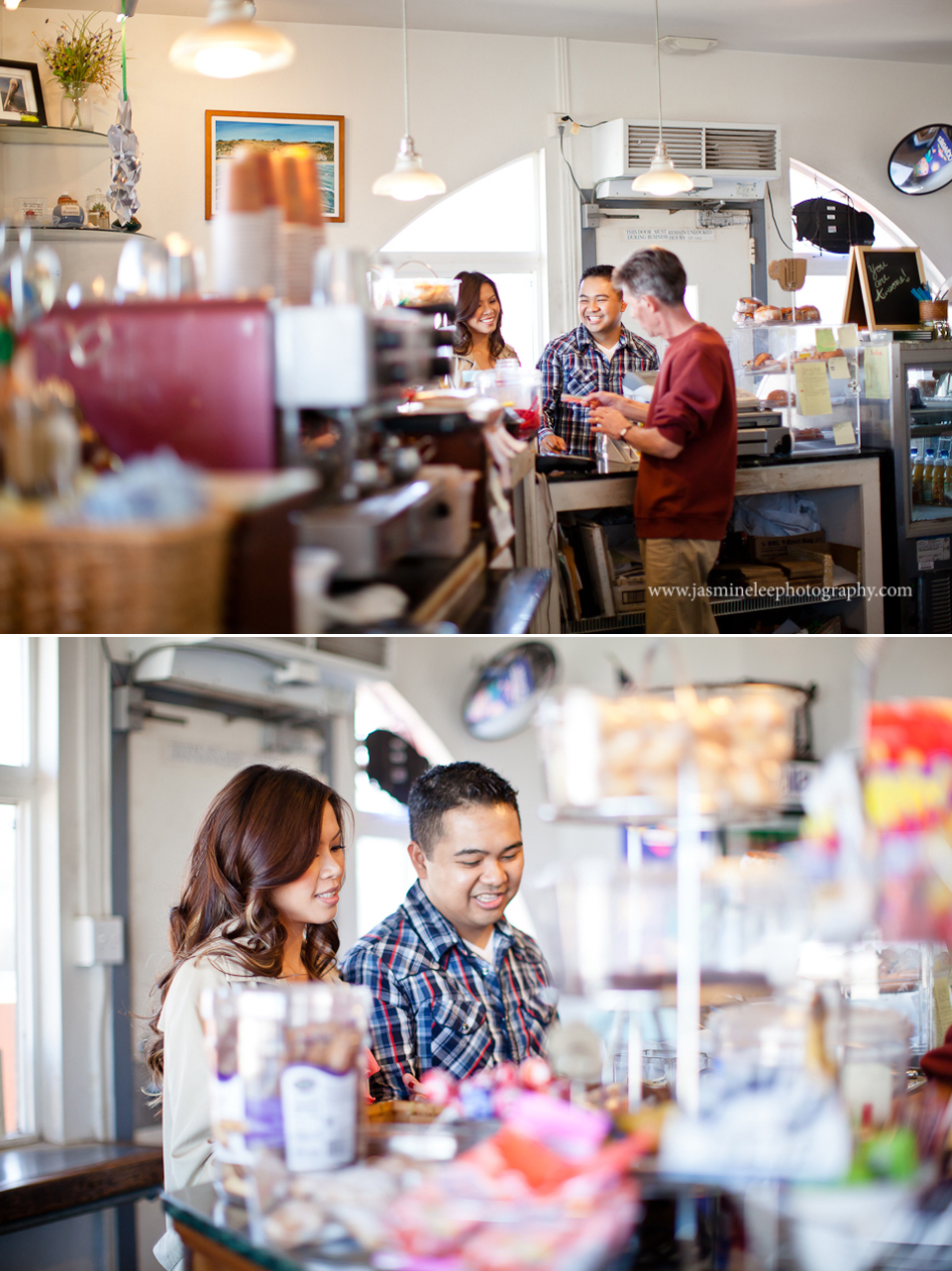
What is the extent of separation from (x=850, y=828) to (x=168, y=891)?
1.04 metres

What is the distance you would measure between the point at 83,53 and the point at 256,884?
4.20m

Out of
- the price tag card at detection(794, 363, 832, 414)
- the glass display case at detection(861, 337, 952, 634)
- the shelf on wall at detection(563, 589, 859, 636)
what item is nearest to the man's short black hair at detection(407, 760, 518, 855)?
the shelf on wall at detection(563, 589, 859, 636)

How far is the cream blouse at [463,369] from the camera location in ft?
9.84

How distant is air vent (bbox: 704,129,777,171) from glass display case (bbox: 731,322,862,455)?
2.11 meters

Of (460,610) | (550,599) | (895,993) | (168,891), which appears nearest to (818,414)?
(550,599)

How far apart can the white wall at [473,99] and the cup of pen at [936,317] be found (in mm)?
1957

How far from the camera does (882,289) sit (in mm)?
4387

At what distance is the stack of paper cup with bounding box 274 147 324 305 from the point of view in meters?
1.40

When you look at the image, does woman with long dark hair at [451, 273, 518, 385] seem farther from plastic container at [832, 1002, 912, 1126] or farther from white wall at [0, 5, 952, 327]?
plastic container at [832, 1002, 912, 1126]

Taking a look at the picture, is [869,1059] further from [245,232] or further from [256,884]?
[245,232]

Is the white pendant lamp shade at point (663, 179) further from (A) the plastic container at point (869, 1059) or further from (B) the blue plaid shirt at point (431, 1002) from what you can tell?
(A) the plastic container at point (869, 1059)

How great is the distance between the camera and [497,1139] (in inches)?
40.5

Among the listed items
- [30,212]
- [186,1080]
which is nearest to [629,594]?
[186,1080]

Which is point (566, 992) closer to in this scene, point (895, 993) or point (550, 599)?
point (895, 993)
